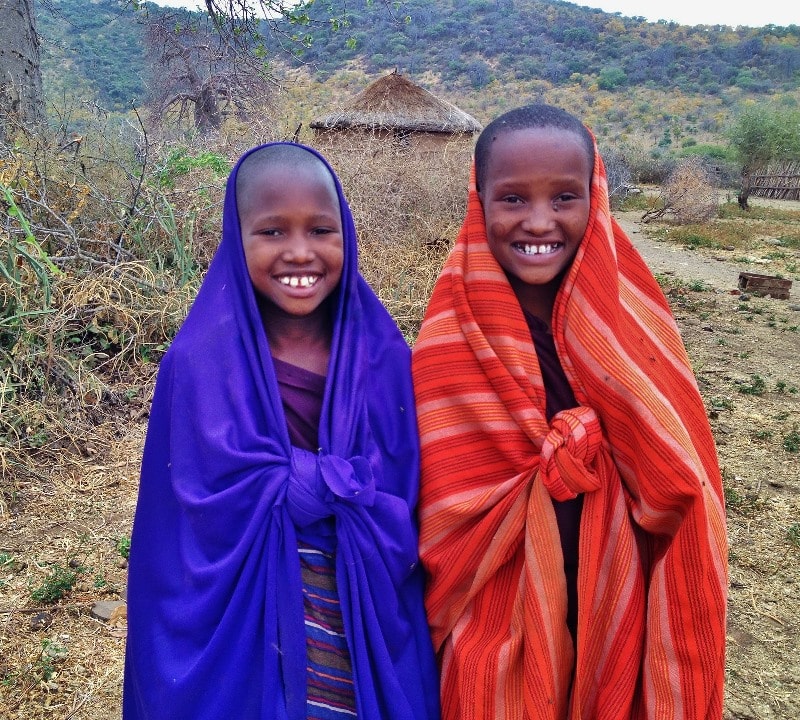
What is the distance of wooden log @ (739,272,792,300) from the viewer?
7.86 meters

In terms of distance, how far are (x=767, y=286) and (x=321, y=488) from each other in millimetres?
8210

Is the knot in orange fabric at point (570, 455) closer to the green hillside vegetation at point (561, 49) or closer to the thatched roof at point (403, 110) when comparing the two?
the thatched roof at point (403, 110)

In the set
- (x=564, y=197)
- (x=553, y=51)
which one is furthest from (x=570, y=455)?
(x=553, y=51)

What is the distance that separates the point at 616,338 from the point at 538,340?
180 millimetres

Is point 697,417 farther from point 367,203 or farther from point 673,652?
point 367,203

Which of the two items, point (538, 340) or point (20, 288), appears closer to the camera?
point (538, 340)

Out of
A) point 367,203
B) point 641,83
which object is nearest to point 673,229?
point 367,203

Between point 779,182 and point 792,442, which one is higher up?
point 779,182

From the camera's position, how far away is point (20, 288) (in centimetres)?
375

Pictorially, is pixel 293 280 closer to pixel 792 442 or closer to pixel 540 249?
pixel 540 249

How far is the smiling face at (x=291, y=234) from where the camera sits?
1396mm

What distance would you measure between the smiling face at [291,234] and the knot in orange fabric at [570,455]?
58 centimetres

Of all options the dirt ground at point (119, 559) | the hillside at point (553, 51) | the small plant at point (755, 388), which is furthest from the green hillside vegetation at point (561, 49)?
the dirt ground at point (119, 559)

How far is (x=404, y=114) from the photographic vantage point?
1136cm
